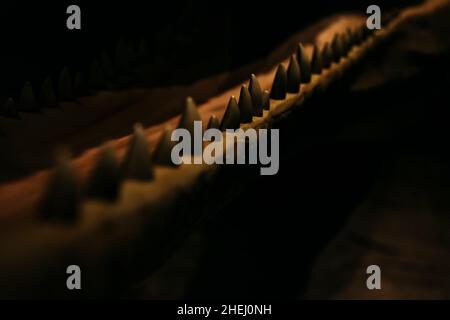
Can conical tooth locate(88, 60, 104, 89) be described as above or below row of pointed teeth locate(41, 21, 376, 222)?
above

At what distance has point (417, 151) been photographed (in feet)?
11.2

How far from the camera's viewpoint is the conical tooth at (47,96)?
2408 millimetres

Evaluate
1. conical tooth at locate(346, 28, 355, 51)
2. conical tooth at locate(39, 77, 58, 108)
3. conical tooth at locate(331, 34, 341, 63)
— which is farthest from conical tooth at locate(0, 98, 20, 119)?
conical tooth at locate(346, 28, 355, 51)

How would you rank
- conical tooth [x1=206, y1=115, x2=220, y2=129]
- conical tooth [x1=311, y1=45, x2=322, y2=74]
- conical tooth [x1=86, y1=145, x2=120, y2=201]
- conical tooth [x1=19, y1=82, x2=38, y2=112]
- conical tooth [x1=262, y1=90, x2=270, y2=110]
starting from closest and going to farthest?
1. conical tooth [x1=86, y1=145, x2=120, y2=201]
2. conical tooth [x1=206, y1=115, x2=220, y2=129]
3. conical tooth [x1=262, y1=90, x2=270, y2=110]
4. conical tooth [x1=311, y1=45, x2=322, y2=74]
5. conical tooth [x1=19, y1=82, x2=38, y2=112]

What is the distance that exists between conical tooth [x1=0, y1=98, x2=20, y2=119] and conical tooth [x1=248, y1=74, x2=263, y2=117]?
3.86ft

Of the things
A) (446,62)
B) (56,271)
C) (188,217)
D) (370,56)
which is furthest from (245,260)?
(56,271)

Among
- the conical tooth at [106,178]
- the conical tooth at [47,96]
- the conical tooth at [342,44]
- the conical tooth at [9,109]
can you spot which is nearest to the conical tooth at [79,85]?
the conical tooth at [47,96]

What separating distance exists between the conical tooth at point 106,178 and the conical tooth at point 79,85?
164cm

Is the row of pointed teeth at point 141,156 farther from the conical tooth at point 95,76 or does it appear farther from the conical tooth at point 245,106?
the conical tooth at point 95,76

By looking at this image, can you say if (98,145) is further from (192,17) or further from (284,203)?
(284,203)

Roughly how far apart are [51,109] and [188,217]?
135 centimetres

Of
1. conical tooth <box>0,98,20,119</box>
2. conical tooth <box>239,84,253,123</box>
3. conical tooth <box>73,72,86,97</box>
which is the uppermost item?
conical tooth <box>73,72,86,97</box>

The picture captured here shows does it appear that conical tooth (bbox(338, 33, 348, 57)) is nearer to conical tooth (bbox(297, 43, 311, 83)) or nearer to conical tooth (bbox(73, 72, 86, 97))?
conical tooth (bbox(297, 43, 311, 83))

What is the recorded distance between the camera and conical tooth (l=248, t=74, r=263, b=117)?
1779mm
